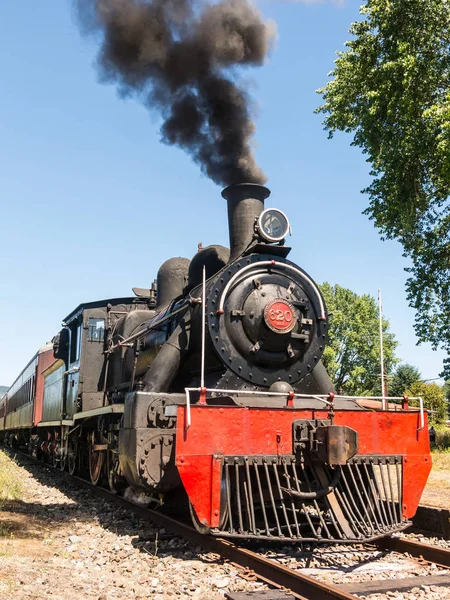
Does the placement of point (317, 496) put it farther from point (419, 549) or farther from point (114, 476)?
point (114, 476)

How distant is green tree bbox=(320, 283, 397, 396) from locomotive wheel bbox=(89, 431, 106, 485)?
3558 cm

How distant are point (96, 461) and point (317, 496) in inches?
208

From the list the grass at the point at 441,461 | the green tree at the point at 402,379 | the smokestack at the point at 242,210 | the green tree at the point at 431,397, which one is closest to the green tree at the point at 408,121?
the grass at the point at 441,461

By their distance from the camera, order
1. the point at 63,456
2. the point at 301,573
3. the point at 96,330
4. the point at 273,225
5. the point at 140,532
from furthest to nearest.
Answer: the point at 63,456 < the point at 96,330 < the point at 273,225 < the point at 140,532 < the point at 301,573

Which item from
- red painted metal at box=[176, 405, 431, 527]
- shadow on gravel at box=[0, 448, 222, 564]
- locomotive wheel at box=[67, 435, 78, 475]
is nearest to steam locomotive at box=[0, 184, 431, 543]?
red painted metal at box=[176, 405, 431, 527]

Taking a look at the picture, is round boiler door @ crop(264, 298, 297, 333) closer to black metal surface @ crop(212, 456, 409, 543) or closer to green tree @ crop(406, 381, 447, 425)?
black metal surface @ crop(212, 456, 409, 543)

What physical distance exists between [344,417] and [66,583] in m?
2.94

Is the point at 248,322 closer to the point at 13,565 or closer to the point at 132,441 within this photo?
the point at 132,441

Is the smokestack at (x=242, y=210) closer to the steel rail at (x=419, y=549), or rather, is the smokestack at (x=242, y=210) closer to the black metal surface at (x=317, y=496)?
the black metal surface at (x=317, y=496)

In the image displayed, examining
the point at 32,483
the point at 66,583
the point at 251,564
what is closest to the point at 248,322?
the point at 251,564

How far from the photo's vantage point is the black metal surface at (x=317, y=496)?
5.47 meters

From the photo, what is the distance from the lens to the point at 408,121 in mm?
16266

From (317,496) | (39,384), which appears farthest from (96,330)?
(39,384)

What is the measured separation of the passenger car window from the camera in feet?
34.9
